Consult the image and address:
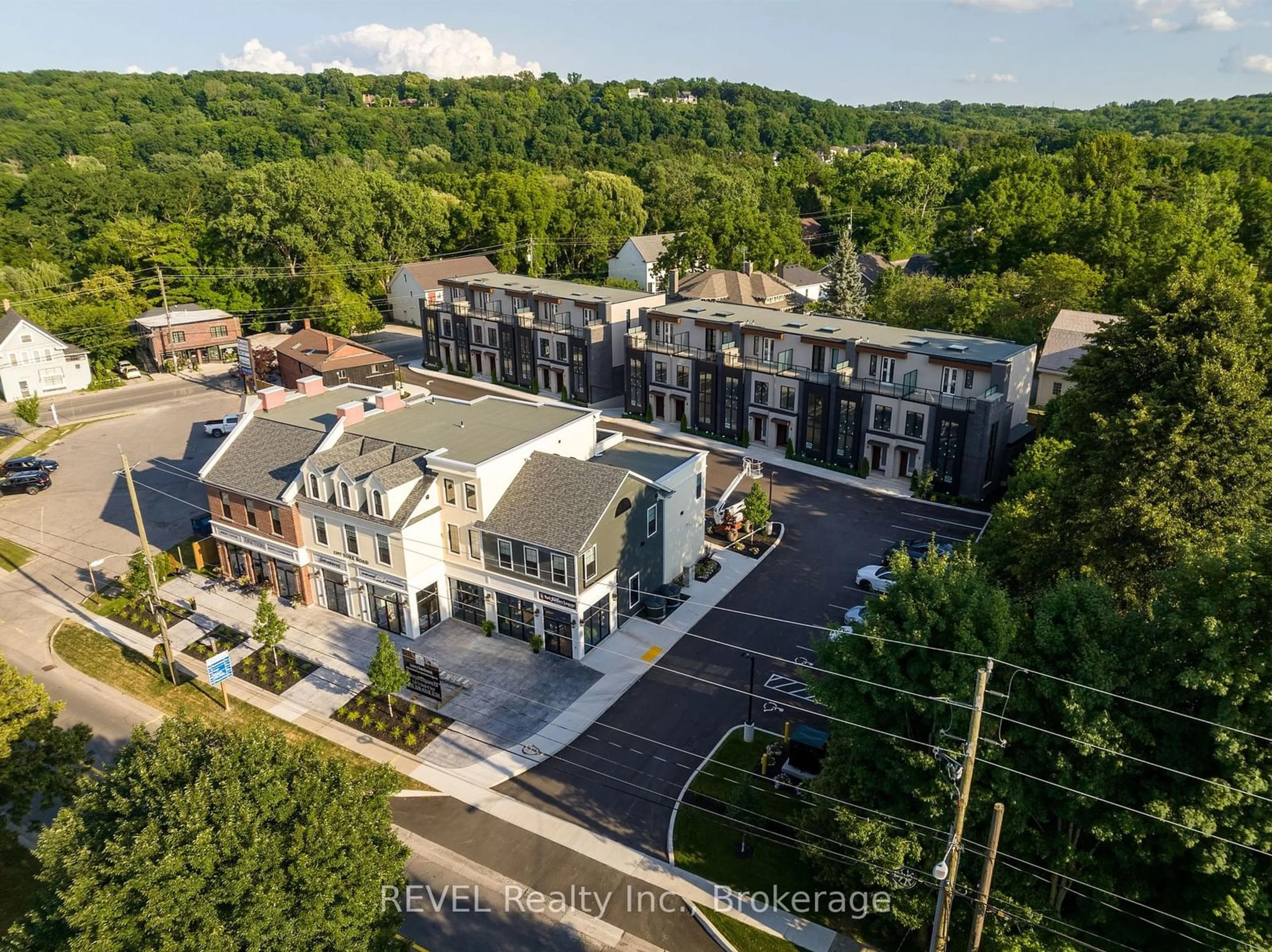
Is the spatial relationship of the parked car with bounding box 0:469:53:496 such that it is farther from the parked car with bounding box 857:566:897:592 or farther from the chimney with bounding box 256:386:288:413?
the parked car with bounding box 857:566:897:592

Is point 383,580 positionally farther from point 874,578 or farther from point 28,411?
point 28,411

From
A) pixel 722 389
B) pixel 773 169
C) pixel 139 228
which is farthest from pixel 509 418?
pixel 773 169

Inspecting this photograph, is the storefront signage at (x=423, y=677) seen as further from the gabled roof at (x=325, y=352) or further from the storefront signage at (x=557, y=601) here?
the gabled roof at (x=325, y=352)

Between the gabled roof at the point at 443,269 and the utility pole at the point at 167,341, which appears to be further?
the gabled roof at the point at 443,269

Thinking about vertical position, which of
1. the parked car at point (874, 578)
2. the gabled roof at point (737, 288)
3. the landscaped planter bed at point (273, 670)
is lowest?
the landscaped planter bed at point (273, 670)

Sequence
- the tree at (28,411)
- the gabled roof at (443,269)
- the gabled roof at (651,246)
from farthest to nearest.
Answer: the gabled roof at (651,246)
the gabled roof at (443,269)
the tree at (28,411)

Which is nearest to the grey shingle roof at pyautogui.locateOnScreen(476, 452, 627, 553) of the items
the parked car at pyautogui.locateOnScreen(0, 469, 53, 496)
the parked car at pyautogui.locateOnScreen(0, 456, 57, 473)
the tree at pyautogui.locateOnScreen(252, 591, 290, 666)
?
the tree at pyautogui.locateOnScreen(252, 591, 290, 666)

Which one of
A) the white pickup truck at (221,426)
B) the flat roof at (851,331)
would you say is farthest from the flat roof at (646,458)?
the white pickup truck at (221,426)

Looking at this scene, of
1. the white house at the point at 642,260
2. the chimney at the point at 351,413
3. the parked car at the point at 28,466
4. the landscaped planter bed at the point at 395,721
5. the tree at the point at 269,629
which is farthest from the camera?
the white house at the point at 642,260
